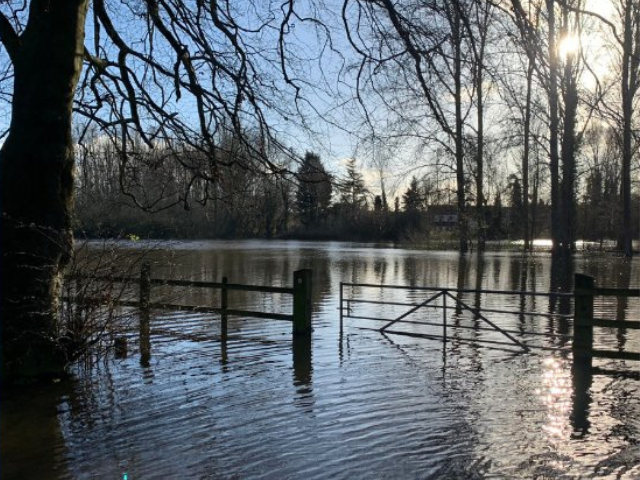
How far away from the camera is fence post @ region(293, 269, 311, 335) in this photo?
10.8 meters

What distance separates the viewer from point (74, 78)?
24.2 feet

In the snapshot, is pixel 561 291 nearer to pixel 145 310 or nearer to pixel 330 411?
pixel 145 310

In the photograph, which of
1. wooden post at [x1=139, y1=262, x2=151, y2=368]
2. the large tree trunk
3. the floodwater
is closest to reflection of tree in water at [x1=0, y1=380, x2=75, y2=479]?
the floodwater

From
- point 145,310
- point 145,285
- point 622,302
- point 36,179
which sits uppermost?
point 36,179

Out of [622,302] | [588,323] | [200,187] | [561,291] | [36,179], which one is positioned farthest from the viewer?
[561,291]

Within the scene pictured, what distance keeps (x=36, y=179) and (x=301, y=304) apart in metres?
5.13

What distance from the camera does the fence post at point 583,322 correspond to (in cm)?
→ 856

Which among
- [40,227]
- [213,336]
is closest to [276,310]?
[213,336]

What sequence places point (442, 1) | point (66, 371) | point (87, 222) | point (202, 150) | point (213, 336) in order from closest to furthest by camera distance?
point (442, 1)
point (66, 371)
point (202, 150)
point (213, 336)
point (87, 222)

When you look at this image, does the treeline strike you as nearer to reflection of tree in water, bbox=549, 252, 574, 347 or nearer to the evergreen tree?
the evergreen tree

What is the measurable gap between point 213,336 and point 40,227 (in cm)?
470

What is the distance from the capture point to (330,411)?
6.43 m

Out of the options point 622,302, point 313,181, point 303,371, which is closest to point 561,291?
point 622,302

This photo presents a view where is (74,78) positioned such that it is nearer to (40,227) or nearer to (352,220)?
(40,227)
